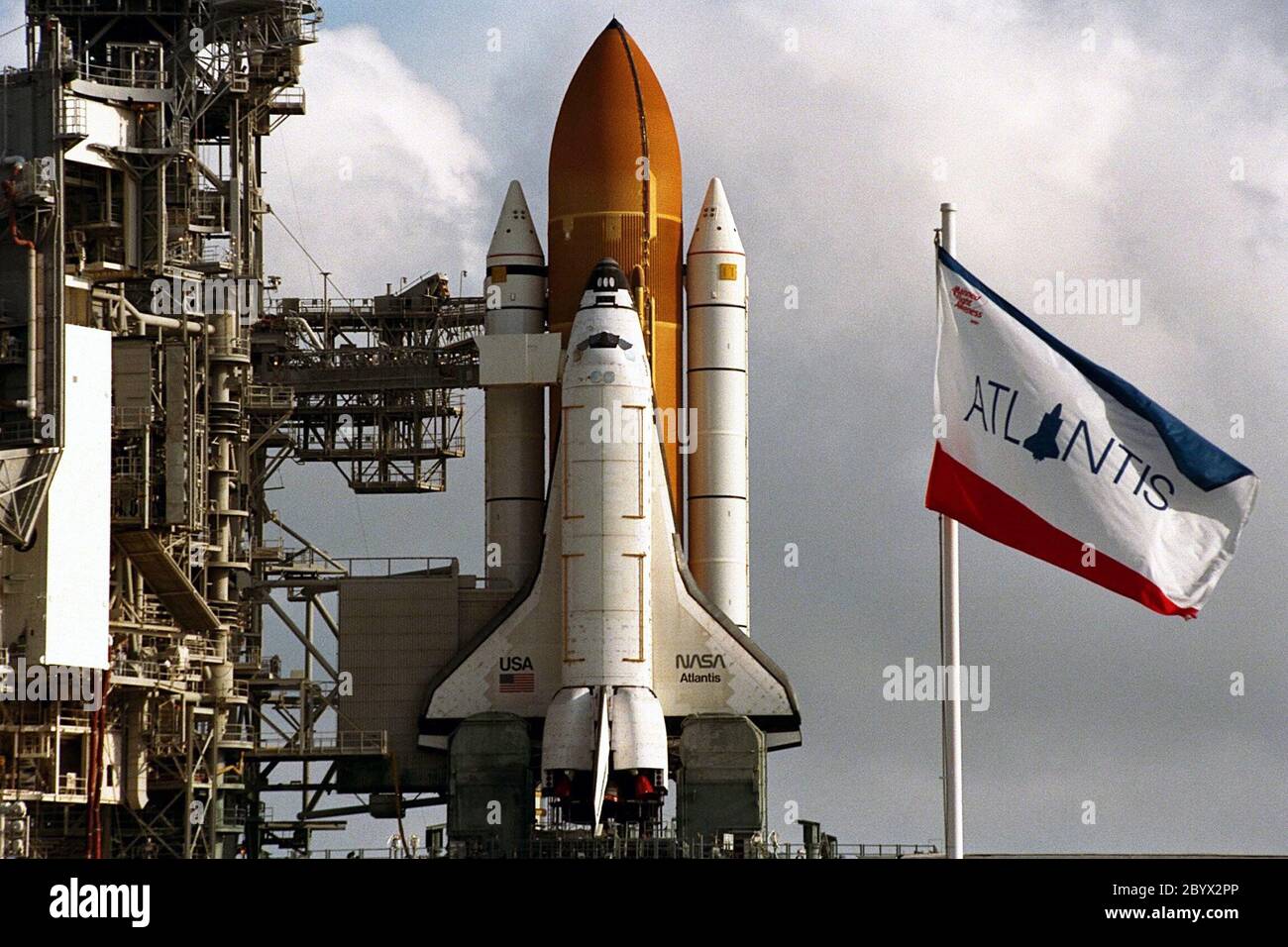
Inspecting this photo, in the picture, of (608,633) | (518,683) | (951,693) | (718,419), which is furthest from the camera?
(718,419)

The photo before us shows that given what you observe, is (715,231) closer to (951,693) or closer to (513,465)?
(513,465)

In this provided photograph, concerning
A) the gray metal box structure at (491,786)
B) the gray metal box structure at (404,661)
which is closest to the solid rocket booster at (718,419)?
the gray metal box structure at (404,661)

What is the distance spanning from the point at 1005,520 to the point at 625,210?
35.8 meters

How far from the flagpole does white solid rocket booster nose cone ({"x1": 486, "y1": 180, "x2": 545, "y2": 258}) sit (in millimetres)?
36769

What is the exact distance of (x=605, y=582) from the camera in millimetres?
61031

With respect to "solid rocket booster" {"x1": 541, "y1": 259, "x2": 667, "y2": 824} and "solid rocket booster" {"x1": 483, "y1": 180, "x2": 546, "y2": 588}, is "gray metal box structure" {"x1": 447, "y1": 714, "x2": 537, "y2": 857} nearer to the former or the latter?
"solid rocket booster" {"x1": 541, "y1": 259, "x2": 667, "y2": 824}

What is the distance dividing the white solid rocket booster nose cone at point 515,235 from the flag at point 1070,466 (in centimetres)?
3585

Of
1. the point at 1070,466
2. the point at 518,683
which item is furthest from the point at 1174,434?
the point at 518,683

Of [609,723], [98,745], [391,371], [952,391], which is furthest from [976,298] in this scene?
[391,371]

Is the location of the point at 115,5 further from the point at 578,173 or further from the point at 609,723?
the point at 609,723

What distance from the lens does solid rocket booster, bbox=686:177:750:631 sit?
215 feet

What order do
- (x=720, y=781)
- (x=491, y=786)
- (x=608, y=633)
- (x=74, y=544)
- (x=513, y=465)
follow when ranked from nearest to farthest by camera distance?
(x=608, y=633), (x=74, y=544), (x=720, y=781), (x=491, y=786), (x=513, y=465)

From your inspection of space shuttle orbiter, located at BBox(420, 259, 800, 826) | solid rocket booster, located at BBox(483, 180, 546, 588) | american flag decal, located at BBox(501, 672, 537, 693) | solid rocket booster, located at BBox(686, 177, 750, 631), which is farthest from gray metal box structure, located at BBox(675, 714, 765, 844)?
solid rocket booster, located at BBox(483, 180, 546, 588)
